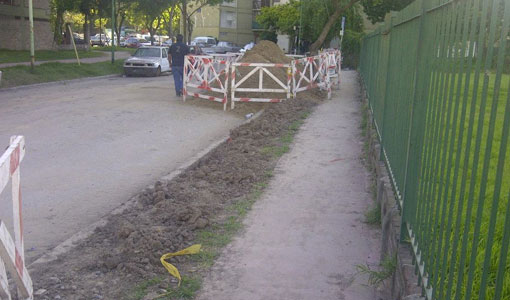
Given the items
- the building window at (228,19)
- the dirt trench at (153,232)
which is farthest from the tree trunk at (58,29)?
the dirt trench at (153,232)

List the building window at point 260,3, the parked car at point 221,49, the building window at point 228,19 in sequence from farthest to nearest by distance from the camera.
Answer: the building window at point 260,3
the building window at point 228,19
the parked car at point 221,49

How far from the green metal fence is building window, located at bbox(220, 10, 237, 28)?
68.8 m

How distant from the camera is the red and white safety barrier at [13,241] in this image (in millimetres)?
3131

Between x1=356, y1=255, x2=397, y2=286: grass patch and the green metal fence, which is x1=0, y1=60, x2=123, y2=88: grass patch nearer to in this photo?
x1=356, y1=255, x2=397, y2=286: grass patch

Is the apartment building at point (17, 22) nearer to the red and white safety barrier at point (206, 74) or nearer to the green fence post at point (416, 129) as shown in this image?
the red and white safety barrier at point (206, 74)

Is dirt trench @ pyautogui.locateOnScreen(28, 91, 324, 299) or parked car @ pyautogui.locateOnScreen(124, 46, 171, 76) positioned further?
parked car @ pyautogui.locateOnScreen(124, 46, 171, 76)

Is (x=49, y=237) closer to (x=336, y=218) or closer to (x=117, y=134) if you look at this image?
(x=336, y=218)

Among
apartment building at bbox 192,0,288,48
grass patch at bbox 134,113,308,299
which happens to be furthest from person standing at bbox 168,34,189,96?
apartment building at bbox 192,0,288,48

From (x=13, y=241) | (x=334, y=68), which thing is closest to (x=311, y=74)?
(x=334, y=68)

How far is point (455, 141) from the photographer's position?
2.75 m

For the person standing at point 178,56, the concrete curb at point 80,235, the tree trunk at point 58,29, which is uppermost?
the tree trunk at point 58,29

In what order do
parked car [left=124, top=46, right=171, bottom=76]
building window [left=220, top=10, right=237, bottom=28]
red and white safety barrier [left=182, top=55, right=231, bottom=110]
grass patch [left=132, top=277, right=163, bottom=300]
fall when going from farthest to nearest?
building window [left=220, top=10, right=237, bottom=28] < parked car [left=124, top=46, right=171, bottom=76] < red and white safety barrier [left=182, top=55, right=231, bottom=110] < grass patch [left=132, top=277, right=163, bottom=300]

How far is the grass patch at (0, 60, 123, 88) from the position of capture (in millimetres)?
20500

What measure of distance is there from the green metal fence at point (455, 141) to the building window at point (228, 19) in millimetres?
68801
